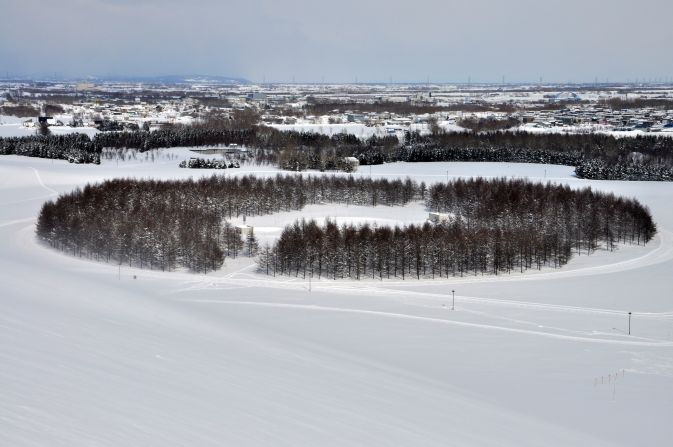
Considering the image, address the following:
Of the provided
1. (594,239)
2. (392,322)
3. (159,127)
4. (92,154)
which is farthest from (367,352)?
(159,127)

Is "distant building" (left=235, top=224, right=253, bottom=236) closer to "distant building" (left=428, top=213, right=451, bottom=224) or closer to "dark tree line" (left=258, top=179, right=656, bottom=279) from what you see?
"dark tree line" (left=258, top=179, right=656, bottom=279)

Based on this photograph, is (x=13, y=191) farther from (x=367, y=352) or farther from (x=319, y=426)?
(x=319, y=426)

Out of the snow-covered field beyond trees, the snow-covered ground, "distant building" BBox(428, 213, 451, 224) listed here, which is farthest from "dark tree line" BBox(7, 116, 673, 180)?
the snow-covered field beyond trees

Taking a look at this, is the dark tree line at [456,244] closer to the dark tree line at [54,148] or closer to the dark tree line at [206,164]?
the dark tree line at [206,164]

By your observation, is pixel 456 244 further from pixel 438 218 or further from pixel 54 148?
pixel 54 148

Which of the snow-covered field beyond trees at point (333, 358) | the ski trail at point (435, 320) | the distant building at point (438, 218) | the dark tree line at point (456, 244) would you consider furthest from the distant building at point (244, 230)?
the ski trail at point (435, 320)

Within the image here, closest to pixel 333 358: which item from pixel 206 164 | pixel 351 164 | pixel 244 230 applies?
pixel 244 230
